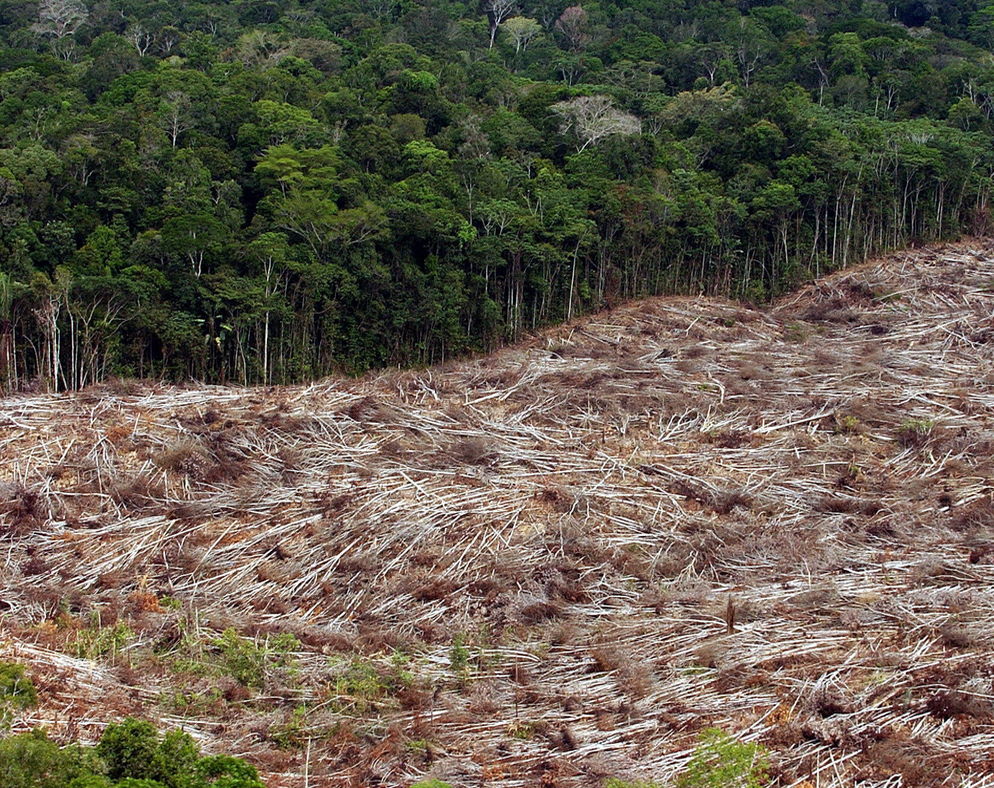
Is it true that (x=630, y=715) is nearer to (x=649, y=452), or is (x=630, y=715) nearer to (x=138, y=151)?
(x=649, y=452)

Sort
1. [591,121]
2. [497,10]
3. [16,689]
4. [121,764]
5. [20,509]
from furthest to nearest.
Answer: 1. [497,10]
2. [591,121]
3. [20,509]
4. [16,689]
5. [121,764]

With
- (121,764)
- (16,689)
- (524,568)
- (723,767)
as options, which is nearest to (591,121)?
(524,568)

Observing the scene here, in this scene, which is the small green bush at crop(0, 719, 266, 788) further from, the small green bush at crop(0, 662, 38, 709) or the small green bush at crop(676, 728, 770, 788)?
the small green bush at crop(676, 728, 770, 788)

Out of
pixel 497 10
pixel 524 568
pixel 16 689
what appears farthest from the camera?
pixel 497 10

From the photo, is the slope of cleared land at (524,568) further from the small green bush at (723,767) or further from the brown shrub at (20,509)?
the small green bush at (723,767)

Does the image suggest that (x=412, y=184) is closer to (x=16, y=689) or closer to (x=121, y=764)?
(x=16, y=689)

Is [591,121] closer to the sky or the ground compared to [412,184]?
closer to the sky
